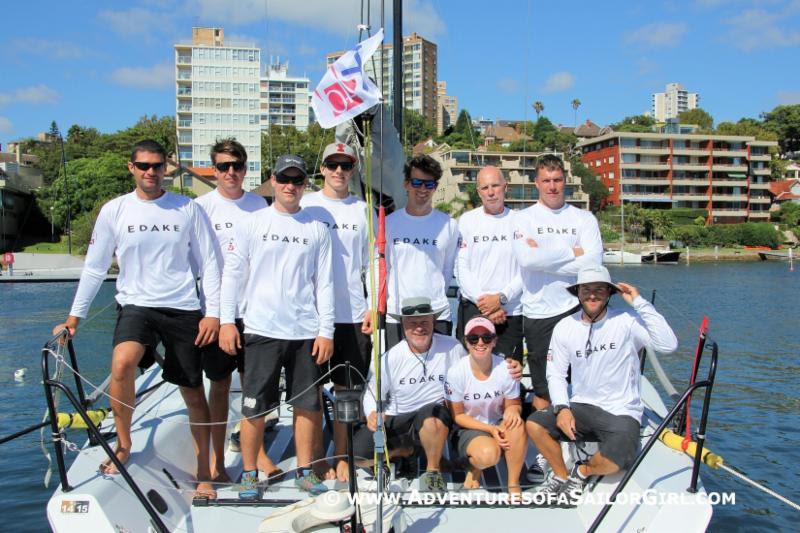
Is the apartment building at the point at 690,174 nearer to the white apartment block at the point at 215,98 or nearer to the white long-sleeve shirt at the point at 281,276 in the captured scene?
the white apartment block at the point at 215,98

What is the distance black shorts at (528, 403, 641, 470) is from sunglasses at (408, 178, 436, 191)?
1708 mm

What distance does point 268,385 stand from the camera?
4.30 metres

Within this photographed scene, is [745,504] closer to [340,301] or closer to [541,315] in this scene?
[541,315]

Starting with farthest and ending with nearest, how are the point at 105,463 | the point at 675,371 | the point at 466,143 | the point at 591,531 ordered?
the point at 466,143
the point at 675,371
the point at 105,463
the point at 591,531

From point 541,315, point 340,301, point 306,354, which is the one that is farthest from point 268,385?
point 541,315

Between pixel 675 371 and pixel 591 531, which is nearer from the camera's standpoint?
pixel 591 531

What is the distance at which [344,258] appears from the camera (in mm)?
4672

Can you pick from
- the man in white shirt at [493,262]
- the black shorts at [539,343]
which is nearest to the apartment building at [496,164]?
the man in white shirt at [493,262]

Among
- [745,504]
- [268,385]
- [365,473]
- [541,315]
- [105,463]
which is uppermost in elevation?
[541,315]

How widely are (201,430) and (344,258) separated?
147 cm

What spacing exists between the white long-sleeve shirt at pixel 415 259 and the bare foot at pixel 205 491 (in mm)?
1624

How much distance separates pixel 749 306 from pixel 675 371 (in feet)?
54.9

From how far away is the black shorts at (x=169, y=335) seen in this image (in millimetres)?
4148

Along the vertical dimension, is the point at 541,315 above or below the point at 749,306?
above
